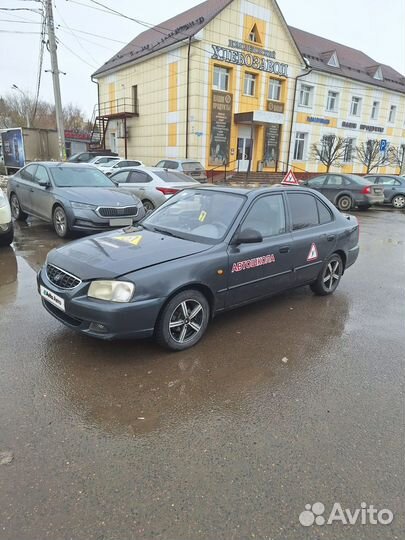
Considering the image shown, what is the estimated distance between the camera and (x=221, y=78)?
24.1 m

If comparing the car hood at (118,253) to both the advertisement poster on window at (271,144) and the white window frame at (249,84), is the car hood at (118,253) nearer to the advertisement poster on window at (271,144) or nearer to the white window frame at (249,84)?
the white window frame at (249,84)

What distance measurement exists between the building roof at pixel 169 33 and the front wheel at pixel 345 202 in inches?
523

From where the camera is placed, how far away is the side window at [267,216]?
4289mm

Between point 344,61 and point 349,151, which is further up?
point 344,61

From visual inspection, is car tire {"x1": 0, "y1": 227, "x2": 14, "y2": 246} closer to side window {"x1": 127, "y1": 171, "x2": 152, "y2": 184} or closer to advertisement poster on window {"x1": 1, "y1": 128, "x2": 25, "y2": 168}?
side window {"x1": 127, "y1": 171, "x2": 152, "y2": 184}

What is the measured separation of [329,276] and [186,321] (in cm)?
266

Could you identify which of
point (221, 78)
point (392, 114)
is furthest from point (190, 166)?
point (392, 114)

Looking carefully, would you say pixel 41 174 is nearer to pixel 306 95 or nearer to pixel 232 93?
pixel 232 93

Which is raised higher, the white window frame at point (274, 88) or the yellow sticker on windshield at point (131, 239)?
the white window frame at point (274, 88)

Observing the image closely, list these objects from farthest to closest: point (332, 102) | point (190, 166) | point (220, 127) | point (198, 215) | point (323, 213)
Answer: point (332, 102) → point (220, 127) → point (190, 166) → point (323, 213) → point (198, 215)

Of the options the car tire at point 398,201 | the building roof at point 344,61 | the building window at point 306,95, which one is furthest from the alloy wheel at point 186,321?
the building roof at point 344,61

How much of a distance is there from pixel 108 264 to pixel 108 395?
113 cm

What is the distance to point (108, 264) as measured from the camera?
3482 millimetres

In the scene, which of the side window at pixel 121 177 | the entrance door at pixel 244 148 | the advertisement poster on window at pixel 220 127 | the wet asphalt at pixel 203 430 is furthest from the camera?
the entrance door at pixel 244 148
